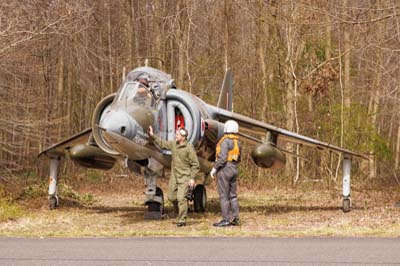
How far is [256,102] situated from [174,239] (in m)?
20.4

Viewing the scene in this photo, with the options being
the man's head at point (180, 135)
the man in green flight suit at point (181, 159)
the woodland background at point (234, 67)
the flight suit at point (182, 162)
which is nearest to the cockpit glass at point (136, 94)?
the man in green flight suit at point (181, 159)

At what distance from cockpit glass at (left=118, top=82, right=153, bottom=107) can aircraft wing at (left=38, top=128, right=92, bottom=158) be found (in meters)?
3.13

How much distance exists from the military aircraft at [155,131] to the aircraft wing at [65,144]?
0.03m

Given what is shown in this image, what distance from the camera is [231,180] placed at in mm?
11984

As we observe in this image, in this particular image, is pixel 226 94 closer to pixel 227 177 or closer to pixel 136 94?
pixel 136 94

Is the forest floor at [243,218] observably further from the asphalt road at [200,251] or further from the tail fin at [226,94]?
the tail fin at [226,94]

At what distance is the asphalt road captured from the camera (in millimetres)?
7484

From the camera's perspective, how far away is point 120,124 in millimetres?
11391

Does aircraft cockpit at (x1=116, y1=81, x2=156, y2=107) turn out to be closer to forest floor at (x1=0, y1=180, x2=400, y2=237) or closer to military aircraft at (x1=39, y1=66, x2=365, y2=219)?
military aircraft at (x1=39, y1=66, x2=365, y2=219)

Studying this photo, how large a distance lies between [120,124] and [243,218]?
3.55 m

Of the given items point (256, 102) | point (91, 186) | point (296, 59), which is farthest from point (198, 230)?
point (256, 102)

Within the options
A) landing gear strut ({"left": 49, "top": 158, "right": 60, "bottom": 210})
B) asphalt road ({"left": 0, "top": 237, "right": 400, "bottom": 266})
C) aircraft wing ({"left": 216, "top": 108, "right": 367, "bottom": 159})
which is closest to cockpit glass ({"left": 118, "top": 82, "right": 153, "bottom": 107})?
aircraft wing ({"left": 216, "top": 108, "right": 367, "bottom": 159})

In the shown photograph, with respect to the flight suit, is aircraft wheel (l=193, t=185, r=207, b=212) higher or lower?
lower

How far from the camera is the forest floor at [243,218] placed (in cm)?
1074
